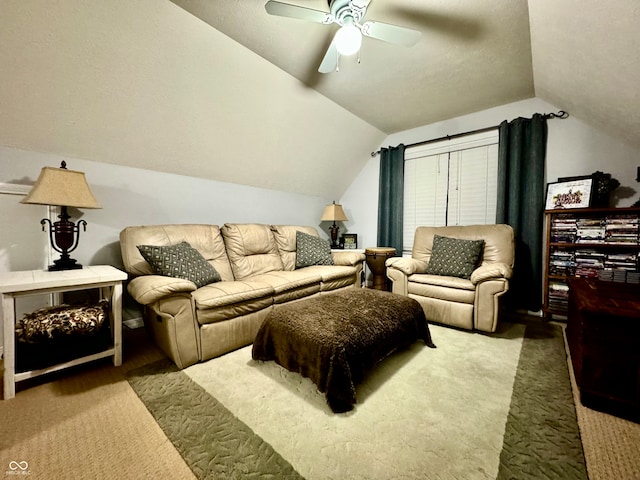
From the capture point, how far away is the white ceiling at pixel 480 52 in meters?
1.53

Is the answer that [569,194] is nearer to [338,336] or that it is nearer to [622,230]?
[622,230]

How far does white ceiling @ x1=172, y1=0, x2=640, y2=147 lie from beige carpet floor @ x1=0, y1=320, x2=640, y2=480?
202 cm

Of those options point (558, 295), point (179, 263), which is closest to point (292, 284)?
point (179, 263)

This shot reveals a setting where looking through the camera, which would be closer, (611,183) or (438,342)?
(438,342)

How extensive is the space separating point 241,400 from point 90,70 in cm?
244

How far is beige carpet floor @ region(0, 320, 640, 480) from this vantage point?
0.98 metres

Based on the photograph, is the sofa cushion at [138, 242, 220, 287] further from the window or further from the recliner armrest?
the window

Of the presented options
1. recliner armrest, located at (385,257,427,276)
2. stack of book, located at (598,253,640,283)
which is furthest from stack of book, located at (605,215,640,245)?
recliner armrest, located at (385,257,427,276)

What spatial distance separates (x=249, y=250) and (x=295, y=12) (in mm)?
2140

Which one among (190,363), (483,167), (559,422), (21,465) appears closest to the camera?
(21,465)

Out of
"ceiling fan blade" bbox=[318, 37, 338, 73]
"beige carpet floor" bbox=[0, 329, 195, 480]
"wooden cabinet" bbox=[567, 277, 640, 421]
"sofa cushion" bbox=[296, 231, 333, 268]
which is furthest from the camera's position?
"sofa cushion" bbox=[296, 231, 333, 268]

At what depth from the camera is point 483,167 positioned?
3.25m

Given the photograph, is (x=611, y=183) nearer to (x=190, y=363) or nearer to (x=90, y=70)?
(x=190, y=363)

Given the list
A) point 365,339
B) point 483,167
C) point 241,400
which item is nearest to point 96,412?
point 241,400
